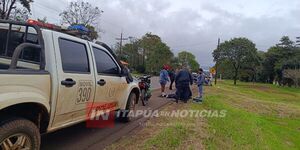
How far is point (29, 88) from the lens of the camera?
3680 millimetres

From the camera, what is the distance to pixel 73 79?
4.62 metres

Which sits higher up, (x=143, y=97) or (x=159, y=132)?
(x=143, y=97)

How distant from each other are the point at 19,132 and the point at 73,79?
125 centimetres

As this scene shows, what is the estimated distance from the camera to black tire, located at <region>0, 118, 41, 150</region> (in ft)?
11.2

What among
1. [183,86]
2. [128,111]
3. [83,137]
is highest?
[183,86]

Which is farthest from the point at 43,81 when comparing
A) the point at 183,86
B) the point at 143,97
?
the point at 183,86

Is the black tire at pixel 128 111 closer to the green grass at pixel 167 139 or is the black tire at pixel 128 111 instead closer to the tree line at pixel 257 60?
the green grass at pixel 167 139

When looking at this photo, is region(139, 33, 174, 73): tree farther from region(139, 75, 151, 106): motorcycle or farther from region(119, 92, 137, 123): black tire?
region(119, 92, 137, 123): black tire

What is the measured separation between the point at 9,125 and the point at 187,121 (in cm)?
562

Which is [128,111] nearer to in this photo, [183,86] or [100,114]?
[100,114]

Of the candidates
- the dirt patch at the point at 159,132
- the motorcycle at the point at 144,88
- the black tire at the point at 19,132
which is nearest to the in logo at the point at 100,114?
the dirt patch at the point at 159,132

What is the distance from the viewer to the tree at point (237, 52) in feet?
210

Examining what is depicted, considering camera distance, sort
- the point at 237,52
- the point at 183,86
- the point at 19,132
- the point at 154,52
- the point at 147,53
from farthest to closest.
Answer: the point at 147,53
the point at 154,52
the point at 237,52
the point at 183,86
the point at 19,132

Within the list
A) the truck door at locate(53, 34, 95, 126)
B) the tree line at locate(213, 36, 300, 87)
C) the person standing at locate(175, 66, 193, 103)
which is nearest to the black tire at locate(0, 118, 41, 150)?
the truck door at locate(53, 34, 95, 126)
